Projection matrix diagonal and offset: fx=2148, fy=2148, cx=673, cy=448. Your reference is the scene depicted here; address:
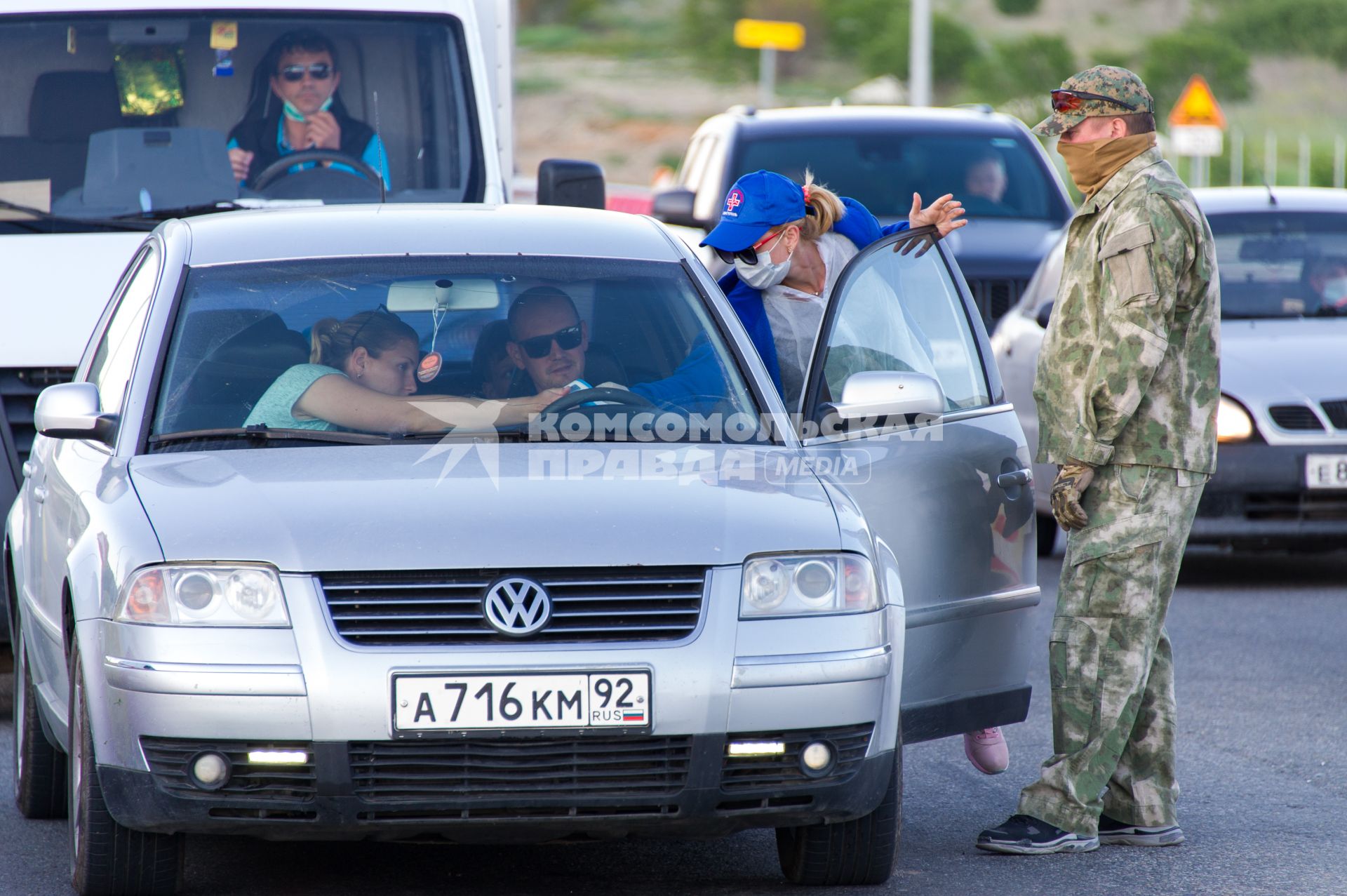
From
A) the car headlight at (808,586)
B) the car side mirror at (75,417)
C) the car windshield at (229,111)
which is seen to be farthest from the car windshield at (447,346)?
the car windshield at (229,111)

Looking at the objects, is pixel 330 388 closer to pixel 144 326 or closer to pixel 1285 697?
pixel 144 326

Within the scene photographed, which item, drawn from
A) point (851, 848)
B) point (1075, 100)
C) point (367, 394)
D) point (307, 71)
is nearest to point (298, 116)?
point (307, 71)

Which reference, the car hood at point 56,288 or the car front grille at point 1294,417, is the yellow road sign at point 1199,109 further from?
the car hood at point 56,288

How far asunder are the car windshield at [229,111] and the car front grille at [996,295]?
14.6 feet

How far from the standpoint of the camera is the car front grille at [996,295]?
12227mm

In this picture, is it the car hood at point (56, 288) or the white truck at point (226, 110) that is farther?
the white truck at point (226, 110)

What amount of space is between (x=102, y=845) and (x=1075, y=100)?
2.95m

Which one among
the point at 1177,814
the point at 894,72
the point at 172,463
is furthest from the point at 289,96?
the point at 894,72

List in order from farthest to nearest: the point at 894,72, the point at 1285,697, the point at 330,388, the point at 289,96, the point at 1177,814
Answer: the point at 894,72 < the point at 289,96 < the point at 1285,697 < the point at 1177,814 < the point at 330,388

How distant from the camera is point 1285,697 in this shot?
24.9 feet

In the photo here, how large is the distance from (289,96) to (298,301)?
3383 millimetres

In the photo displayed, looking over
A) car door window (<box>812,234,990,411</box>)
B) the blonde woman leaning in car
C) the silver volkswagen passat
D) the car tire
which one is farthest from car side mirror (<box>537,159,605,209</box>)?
the car tire

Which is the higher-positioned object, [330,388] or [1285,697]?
[330,388]

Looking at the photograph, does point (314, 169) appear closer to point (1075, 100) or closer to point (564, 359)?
point (564, 359)
